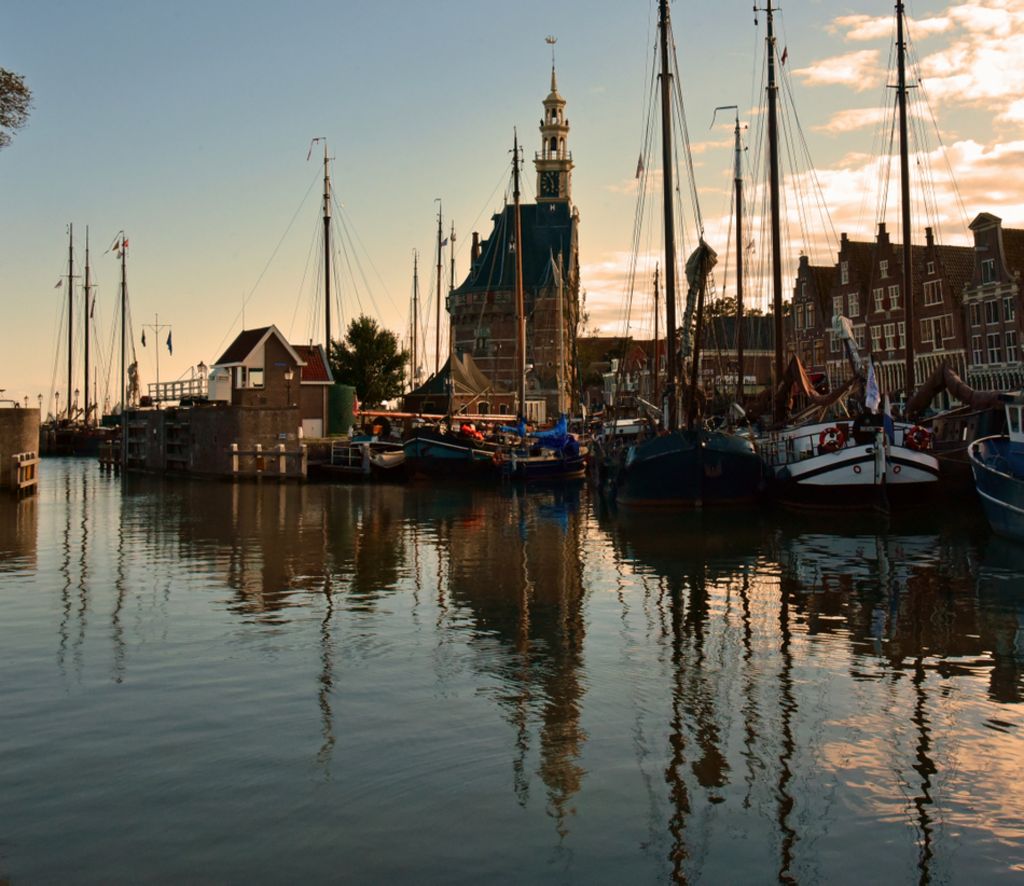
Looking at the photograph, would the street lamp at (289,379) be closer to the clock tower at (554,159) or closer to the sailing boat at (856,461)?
the sailing boat at (856,461)

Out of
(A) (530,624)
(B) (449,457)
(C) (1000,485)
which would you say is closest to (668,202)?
(C) (1000,485)

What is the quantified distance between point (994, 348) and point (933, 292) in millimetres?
7018

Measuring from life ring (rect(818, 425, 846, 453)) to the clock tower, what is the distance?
88939 millimetres

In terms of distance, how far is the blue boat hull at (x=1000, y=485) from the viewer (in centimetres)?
2662

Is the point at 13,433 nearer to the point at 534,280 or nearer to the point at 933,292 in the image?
the point at 933,292

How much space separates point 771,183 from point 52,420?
97917mm

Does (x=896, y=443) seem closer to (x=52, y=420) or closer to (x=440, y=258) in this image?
(x=440, y=258)

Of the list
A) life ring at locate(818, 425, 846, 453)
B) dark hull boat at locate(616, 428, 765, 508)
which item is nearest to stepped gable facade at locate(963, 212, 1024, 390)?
life ring at locate(818, 425, 846, 453)

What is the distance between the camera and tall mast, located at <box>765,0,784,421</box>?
43.8 m

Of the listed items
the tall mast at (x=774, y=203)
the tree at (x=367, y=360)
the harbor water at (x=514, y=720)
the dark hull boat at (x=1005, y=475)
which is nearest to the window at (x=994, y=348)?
the tall mast at (x=774, y=203)

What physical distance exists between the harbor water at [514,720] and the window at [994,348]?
4393cm

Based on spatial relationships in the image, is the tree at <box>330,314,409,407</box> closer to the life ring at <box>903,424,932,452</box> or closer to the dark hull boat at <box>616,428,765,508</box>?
the dark hull boat at <box>616,428,765,508</box>

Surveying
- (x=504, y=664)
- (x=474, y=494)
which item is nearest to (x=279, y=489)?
(x=474, y=494)

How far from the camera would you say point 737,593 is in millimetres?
20500
